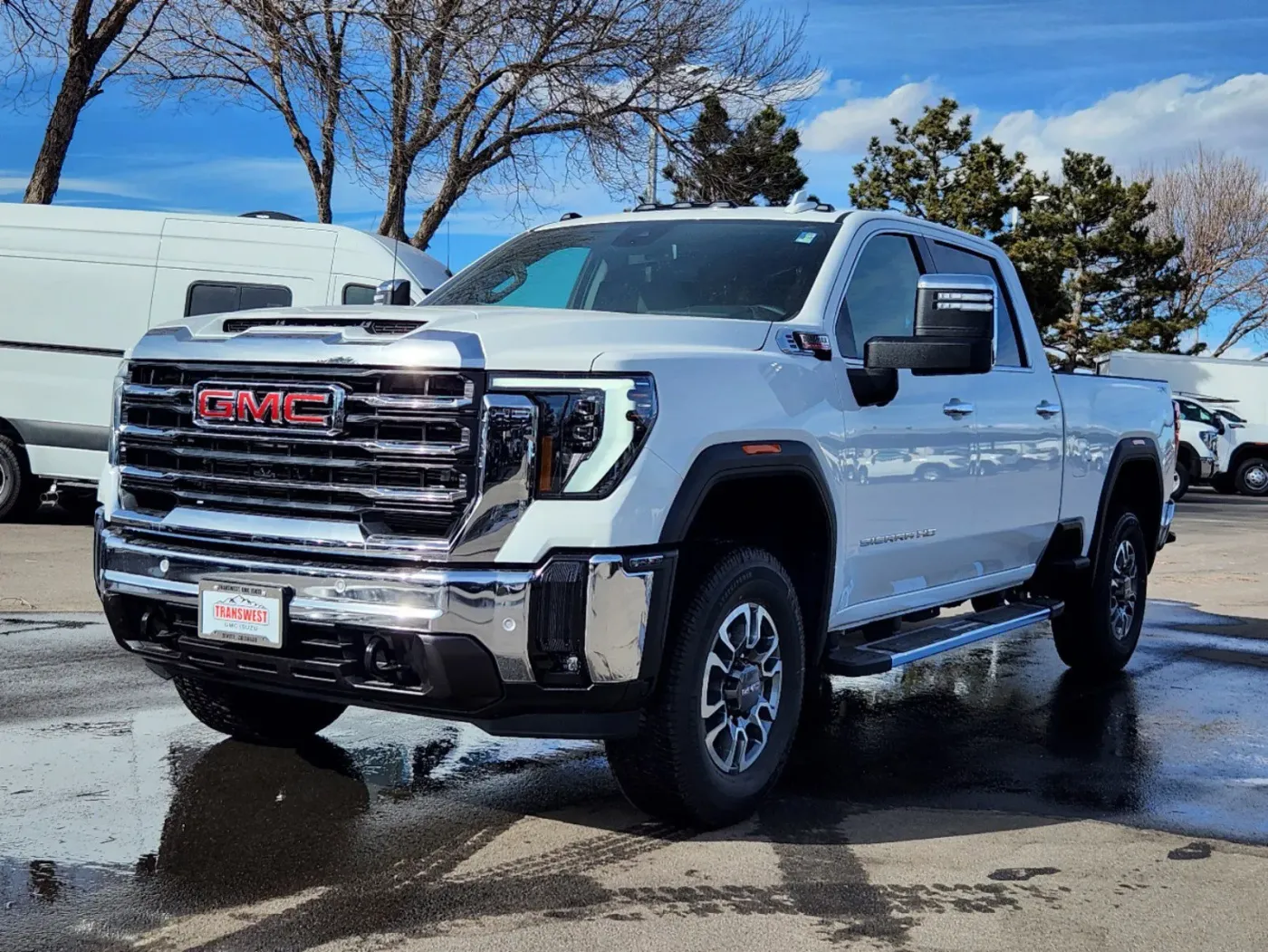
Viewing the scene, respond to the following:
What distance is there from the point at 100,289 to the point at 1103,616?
8.99m

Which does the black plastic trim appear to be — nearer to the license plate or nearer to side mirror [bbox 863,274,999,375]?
the license plate

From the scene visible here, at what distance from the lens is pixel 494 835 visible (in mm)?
4285

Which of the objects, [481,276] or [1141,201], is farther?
[1141,201]

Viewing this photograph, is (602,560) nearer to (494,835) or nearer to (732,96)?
(494,835)

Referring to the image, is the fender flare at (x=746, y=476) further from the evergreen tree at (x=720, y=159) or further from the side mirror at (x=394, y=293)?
the evergreen tree at (x=720, y=159)

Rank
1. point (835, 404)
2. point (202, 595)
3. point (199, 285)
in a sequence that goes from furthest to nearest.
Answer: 1. point (199, 285)
2. point (835, 404)
3. point (202, 595)

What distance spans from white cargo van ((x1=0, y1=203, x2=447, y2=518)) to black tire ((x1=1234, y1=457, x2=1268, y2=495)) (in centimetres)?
2048

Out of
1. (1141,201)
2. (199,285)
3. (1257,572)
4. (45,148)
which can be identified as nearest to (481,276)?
(199,285)

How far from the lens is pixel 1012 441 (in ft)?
19.9

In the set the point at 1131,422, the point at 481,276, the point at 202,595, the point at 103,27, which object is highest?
the point at 103,27

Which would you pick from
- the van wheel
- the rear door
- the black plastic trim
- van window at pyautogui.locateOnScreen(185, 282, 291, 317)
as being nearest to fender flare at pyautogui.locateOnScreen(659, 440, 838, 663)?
the rear door

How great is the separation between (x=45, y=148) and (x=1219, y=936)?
57.1 feet

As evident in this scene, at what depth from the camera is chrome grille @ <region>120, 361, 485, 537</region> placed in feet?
12.7

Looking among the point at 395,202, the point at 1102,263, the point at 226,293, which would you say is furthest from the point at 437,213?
the point at 1102,263
